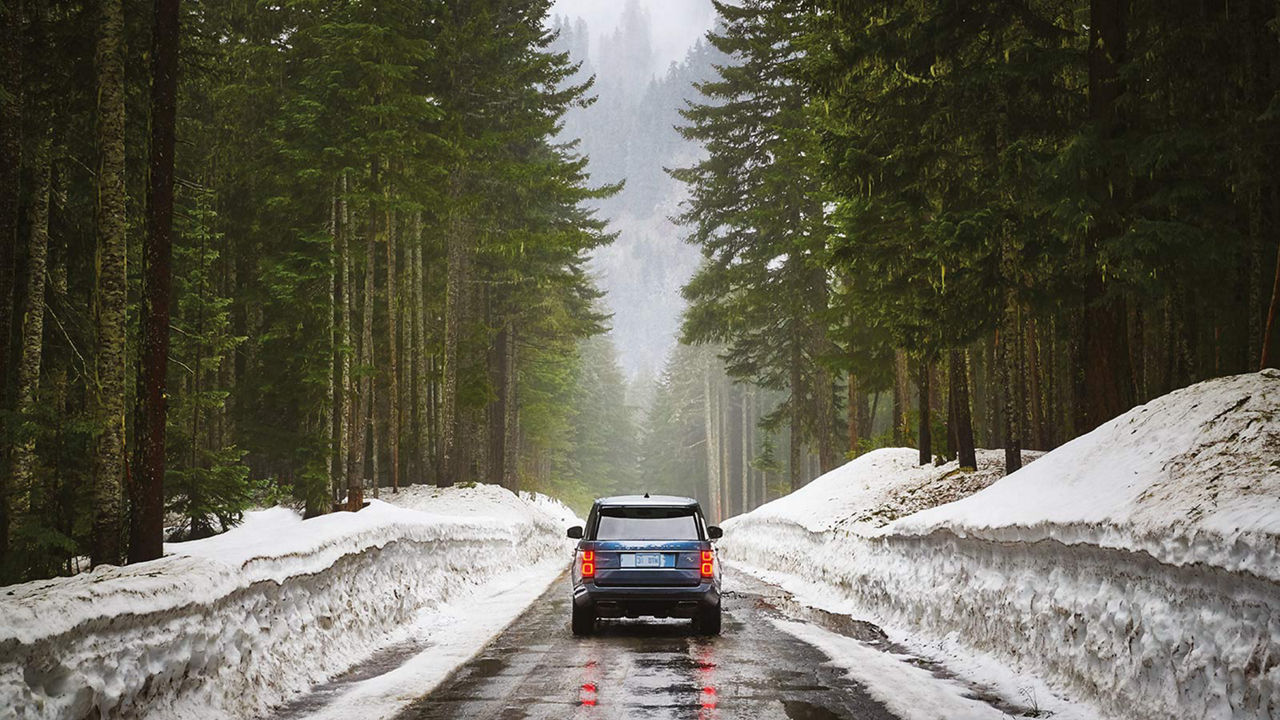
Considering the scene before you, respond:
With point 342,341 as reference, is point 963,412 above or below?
below

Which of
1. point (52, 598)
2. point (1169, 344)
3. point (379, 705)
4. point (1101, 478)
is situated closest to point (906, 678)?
point (1101, 478)

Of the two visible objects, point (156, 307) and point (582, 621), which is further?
point (582, 621)

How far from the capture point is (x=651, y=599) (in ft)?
40.3

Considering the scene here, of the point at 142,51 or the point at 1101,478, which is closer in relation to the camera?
the point at 1101,478

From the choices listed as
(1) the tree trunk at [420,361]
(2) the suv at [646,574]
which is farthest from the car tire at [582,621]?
(1) the tree trunk at [420,361]

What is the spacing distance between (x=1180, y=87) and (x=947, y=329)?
568 centimetres

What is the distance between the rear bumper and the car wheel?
85 mm

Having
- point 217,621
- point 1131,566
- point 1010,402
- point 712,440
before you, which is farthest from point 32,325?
point 712,440

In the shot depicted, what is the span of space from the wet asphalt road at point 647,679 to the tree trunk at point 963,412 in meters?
10.3

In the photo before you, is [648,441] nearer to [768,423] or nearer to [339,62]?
[768,423]

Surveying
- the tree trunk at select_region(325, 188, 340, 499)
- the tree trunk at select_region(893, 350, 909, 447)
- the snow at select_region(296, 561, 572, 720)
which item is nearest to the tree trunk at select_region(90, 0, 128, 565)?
the snow at select_region(296, 561, 572, 720)

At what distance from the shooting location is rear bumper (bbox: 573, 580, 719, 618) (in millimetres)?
12266

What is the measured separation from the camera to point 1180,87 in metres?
13.3

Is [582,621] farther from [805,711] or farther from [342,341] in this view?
[342,341]
